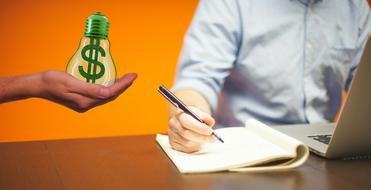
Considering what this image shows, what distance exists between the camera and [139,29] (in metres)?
1.25

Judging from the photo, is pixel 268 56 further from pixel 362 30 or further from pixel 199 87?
pixel 362 30

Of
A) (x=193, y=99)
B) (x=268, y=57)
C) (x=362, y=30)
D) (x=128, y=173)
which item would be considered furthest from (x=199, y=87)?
(x=362, y=30)

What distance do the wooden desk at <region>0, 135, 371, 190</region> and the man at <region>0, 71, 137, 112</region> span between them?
9 centimetres

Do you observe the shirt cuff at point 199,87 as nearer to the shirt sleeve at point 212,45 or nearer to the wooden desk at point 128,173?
the shirt sleeve at point 212,45

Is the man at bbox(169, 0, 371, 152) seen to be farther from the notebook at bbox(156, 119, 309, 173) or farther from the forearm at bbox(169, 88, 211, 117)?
the notebook at bbox(156, 119, 309, 173)

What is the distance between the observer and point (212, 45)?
108 centimetres

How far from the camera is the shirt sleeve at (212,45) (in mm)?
1048

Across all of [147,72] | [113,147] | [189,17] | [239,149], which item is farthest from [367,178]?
[189,17]

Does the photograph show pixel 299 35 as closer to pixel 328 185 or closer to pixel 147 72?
pixel 147 72

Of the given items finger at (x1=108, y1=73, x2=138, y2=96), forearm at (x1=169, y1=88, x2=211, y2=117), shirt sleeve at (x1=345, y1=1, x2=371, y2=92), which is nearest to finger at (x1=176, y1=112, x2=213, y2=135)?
finger at (x1=108, y1=73, x2=138, y2=96)

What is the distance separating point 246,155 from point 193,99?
0.31 meters

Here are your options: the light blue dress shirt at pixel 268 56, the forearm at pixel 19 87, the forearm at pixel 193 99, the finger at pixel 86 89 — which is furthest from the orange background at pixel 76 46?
the finger at pixel 86 89

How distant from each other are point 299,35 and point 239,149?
58cm

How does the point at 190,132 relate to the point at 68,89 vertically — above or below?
below
